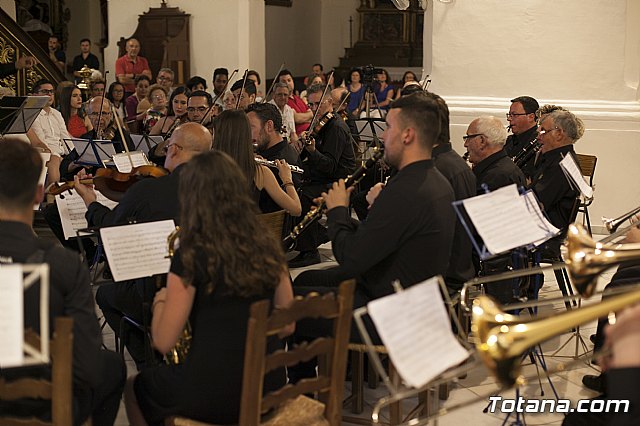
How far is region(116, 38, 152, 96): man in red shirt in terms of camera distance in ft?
41.0

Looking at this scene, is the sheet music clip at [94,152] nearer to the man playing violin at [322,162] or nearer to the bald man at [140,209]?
the bald man at [140,209]

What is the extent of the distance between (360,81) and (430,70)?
131 inches

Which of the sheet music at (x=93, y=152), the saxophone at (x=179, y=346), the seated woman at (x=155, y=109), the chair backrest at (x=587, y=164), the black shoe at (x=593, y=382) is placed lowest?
the black shoe at (x=593, y=382)

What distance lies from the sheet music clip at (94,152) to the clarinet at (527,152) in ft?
8.95

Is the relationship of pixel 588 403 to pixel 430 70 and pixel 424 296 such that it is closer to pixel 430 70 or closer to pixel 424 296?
pixel 424 296


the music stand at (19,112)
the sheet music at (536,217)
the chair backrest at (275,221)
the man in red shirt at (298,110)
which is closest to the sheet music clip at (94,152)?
the music stand at (19,112)

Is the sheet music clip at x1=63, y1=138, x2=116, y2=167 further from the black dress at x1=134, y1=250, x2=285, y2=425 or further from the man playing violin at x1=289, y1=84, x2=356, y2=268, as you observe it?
the black dress at x1=134, y1=250, x2=285, y2=425

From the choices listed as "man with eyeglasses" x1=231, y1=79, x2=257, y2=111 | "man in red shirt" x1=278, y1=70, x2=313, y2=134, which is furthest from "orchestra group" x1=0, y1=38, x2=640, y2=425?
"man in red shirt" x1=278, y1=70, x2=313, y2=134

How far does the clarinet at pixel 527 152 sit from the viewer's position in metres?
6.02

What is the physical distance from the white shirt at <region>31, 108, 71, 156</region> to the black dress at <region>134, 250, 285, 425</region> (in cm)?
501

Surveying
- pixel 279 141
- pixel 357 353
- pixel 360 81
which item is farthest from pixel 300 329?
pixel 360 81

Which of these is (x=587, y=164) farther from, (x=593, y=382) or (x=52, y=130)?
(x=52, y=130)

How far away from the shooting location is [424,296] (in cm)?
238

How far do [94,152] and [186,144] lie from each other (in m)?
1.87
